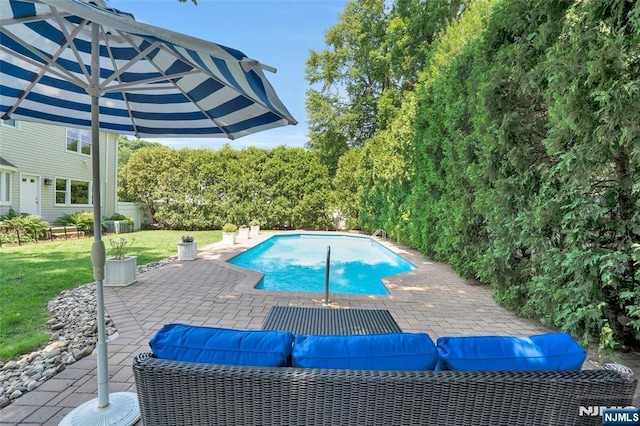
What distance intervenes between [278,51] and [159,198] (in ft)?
31.7

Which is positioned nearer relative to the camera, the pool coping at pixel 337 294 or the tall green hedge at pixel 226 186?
the pool coping at pixel 337 294

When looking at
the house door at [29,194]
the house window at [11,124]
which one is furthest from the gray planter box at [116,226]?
the house window at [11,124]

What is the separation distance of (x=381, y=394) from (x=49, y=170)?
17.6 metres

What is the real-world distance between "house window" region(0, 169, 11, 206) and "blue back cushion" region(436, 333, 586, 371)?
1600cm

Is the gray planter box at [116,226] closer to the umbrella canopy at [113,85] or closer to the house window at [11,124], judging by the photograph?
the house window at [11,124]

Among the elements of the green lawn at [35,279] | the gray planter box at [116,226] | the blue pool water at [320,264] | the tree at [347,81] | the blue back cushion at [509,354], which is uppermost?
the tree at [347,81]

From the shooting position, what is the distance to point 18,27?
2.59 meters

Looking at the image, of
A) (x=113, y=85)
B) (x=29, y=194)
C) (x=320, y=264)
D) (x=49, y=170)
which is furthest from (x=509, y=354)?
(x=49, y=170)

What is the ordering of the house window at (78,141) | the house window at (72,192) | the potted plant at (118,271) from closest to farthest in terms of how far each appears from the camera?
1. the potted plant at (118,271)
2. the house window at (72,192)
3. the house window at (78,141)

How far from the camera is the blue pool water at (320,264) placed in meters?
7.67

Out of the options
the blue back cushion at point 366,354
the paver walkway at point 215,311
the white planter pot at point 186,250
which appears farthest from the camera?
the white planter pot at point 186,250

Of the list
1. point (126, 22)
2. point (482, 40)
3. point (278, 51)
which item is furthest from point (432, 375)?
point (278, 51)

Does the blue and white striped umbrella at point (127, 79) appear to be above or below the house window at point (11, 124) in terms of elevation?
below

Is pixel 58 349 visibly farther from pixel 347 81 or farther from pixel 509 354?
pixel 347 81
